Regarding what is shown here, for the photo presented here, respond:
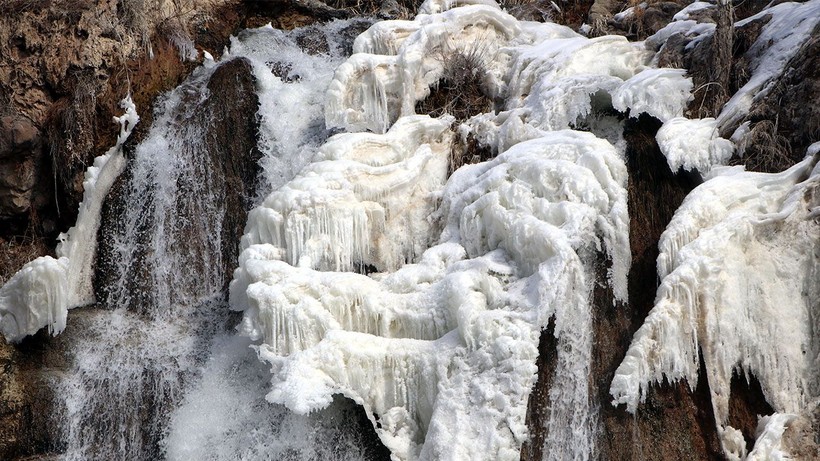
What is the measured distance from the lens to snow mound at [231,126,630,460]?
5.73 m

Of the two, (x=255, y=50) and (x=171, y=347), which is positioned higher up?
(x=255, y=50)

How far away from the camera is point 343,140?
302 inches

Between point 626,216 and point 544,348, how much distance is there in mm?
1127

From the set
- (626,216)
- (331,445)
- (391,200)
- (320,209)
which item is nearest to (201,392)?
(331,445)

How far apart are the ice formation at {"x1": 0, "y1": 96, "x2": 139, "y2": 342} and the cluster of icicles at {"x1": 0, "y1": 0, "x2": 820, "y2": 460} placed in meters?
0.05

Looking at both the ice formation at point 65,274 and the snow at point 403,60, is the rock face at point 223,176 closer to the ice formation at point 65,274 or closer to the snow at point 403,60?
the ice formation at point 65,274

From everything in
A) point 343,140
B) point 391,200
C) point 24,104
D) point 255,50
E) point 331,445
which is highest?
point 255,50

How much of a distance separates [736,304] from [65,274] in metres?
5.22

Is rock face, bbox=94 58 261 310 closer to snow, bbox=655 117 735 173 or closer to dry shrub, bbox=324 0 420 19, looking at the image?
dry shrub, bbox=324 0 420 19

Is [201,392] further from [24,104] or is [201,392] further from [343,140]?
[24,104]

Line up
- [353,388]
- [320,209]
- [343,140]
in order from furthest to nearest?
[343,140] < [320,209] < [353,388]

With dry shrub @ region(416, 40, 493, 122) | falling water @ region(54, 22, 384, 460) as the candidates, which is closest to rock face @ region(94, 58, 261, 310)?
falling water @ region(54, 22, 384, 460)

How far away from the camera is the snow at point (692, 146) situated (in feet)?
21.6

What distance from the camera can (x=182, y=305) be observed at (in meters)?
7.80
